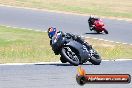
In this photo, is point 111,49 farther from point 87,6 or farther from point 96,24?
point 87,6

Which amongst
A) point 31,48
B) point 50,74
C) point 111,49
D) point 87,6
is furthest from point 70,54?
point 87,6

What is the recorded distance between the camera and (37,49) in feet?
68.5

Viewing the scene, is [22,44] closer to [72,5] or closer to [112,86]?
[112,86]

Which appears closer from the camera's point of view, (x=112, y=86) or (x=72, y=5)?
(x=112, y=86)

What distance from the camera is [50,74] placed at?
14891 millimetres

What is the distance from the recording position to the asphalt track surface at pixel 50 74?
1323 centimetres

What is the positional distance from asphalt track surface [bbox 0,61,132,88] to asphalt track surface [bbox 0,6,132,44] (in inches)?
348

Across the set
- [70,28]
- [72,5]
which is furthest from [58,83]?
[72,5]

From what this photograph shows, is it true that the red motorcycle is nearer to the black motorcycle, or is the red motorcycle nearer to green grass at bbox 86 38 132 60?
green grass at bbox 86 38 132 60

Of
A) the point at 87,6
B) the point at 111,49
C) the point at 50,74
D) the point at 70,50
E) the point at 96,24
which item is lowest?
the point at 87,6

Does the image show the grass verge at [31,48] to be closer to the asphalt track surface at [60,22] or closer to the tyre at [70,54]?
the tyre at [70,54]

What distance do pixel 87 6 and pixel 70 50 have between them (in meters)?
21.3

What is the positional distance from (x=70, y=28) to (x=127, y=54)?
8.77 meters

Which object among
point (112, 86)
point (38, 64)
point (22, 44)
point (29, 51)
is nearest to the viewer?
point (112, 86)
